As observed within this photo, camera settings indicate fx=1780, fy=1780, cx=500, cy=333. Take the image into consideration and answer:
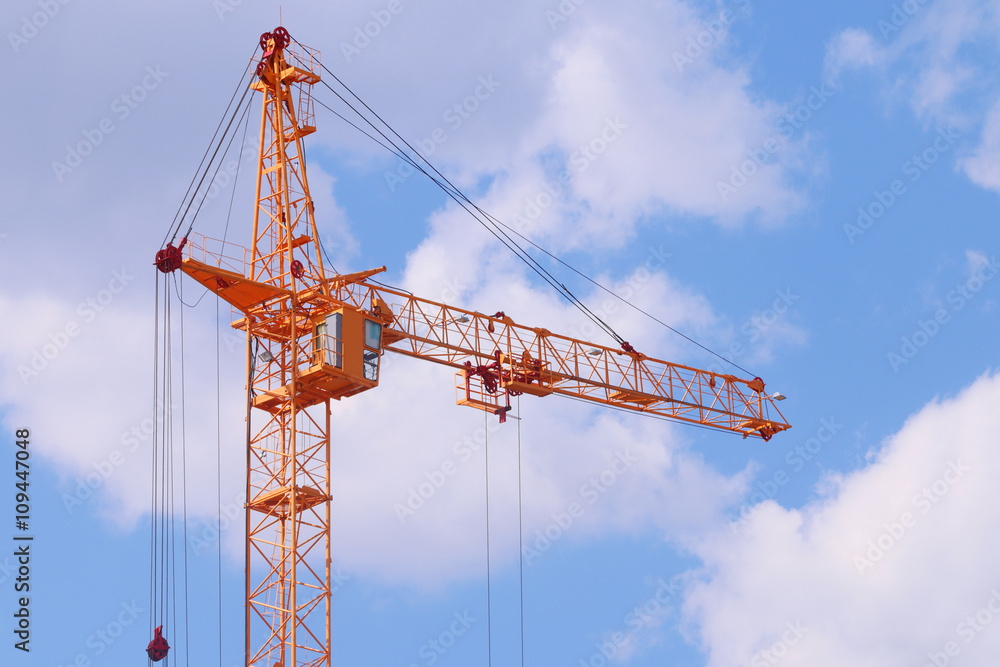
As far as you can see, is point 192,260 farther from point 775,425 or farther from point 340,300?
point 775,425

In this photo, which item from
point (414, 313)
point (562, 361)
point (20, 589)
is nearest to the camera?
point (20, 589)

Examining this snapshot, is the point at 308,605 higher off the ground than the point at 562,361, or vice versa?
the point at 562,361

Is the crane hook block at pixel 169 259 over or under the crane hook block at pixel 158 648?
over

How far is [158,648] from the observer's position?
200 ft

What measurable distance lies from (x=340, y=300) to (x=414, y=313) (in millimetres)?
3408

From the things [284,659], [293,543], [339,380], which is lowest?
[284,659]

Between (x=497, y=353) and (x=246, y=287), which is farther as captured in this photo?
(x=497, y=353)

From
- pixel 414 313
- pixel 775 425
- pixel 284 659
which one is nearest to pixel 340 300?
pixel 414 313

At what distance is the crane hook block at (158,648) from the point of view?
60.9 m

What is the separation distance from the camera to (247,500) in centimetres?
6612

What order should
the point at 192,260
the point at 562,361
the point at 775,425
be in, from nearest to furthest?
the point at 192,260
the point at 562,361
the point at 775,425

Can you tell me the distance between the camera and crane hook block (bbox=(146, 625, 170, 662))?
6094 centimetres

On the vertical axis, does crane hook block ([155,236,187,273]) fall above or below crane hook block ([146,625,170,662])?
above

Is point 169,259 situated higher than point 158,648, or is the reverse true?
point 169,259
